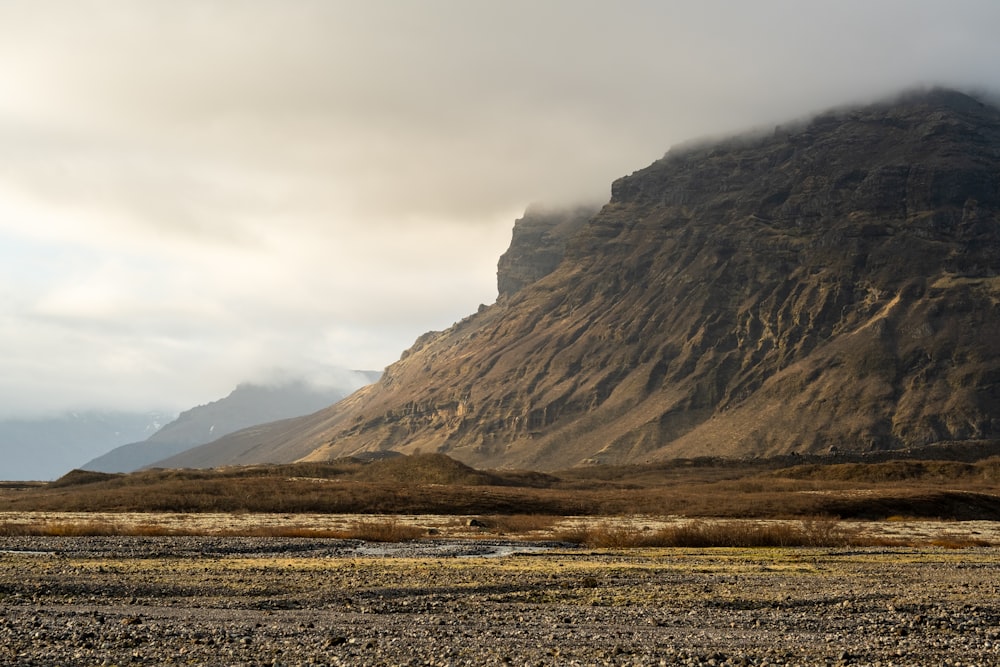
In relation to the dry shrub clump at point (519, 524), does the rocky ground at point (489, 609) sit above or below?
above

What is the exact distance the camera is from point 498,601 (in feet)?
98.9

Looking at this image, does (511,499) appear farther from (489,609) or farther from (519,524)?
(489,609)

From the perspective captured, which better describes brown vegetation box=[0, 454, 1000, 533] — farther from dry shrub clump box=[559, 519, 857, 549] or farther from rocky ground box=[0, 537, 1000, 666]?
rocky ground box=[0, 537, 1000, 666]

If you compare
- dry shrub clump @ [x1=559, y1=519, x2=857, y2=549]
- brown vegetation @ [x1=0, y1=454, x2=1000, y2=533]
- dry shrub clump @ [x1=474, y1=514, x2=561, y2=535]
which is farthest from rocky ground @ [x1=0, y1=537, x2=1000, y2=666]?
brown vegetation @ [x1=0, y1=454, x2=1000, y2=533]

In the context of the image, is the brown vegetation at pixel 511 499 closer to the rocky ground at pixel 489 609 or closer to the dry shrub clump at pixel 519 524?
the dry shrub clump at pixel 519 524

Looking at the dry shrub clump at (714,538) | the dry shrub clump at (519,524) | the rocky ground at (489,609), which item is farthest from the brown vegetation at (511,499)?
the rocky ground at (489,609)

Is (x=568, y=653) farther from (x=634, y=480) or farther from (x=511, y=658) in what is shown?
(x=634, y=480)

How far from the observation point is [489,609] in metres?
28.2

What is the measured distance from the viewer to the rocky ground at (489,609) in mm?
19953

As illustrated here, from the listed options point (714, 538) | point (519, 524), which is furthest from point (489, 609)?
point (519, 524)

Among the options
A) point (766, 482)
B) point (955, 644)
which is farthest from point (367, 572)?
point (766, 482)

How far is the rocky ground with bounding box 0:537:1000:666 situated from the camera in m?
20.0

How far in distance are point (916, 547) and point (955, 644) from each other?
132ft

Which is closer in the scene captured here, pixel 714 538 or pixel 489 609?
pixel 489 609
